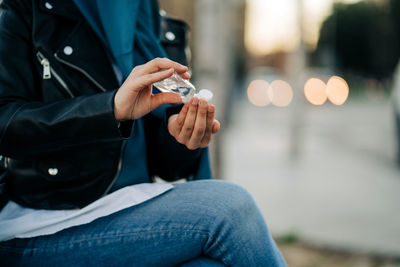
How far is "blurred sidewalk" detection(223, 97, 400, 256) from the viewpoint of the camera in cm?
324

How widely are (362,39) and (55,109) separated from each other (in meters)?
36.4

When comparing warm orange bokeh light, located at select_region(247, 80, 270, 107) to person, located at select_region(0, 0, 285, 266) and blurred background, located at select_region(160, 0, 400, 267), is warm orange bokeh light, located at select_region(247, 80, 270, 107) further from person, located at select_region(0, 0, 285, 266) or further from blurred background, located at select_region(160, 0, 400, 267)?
person, located at select_region(0, 0, 285, 266)

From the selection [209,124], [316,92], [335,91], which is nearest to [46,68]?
[209,124]

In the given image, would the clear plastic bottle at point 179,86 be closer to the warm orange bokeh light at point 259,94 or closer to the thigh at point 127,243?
the thigh at point 127,243

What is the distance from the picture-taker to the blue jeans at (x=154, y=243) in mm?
1130

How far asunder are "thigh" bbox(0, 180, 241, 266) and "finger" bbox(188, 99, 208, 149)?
0.21 metres

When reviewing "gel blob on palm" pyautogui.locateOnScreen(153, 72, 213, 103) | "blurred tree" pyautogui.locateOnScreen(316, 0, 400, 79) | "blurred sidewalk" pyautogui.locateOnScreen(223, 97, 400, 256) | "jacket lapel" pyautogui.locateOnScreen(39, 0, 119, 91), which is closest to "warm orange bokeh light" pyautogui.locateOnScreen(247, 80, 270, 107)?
"blurred sidewalk" pyautogui.locateOnScreen(223, 97, 400, 256)

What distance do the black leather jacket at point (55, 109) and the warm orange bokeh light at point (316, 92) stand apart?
1696cm

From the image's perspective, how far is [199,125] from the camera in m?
1.17

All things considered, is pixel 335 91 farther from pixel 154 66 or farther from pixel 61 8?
pixel 154 66

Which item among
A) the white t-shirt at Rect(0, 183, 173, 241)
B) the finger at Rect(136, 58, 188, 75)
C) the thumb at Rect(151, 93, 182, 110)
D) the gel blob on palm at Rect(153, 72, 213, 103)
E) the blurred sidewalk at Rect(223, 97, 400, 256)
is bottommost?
the blurred sidewalk at Rect(223, 97, 400, 256)

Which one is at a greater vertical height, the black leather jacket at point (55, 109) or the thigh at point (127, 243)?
the black leather jacket at point (55, 109)

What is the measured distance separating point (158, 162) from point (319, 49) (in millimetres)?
40361

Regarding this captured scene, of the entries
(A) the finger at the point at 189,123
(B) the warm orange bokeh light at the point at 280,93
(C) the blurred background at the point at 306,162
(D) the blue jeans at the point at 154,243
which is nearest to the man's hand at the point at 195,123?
(A) the finger at the point at 189,123
